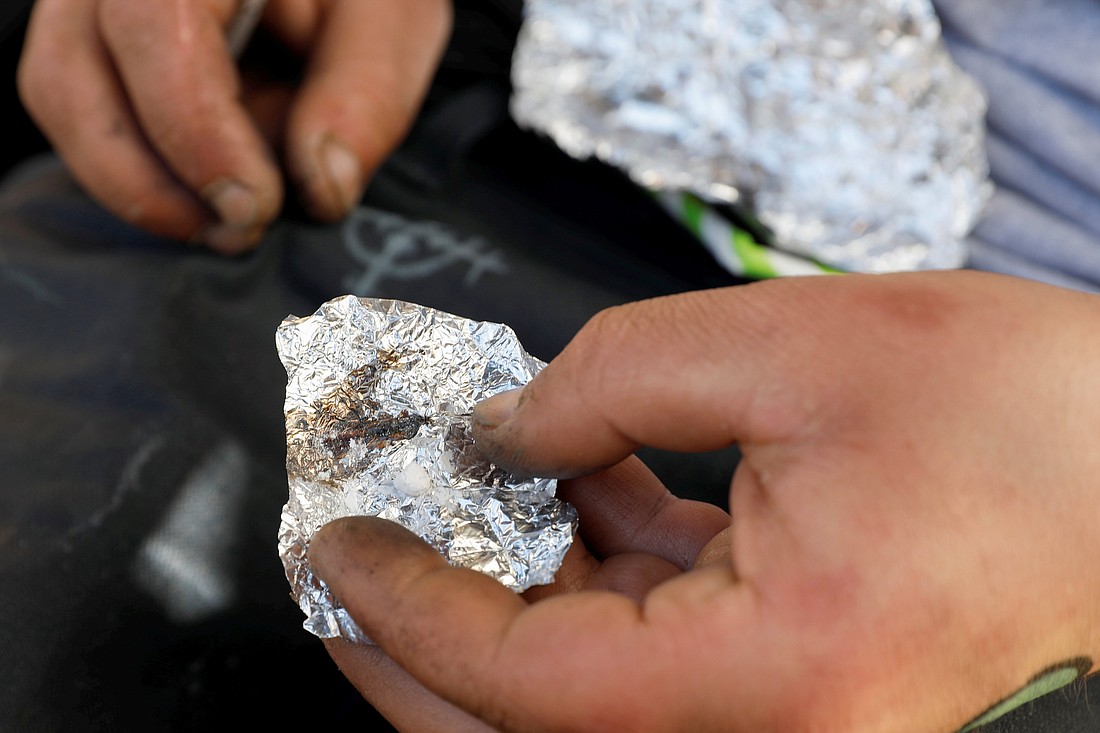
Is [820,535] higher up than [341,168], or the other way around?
[820,535]

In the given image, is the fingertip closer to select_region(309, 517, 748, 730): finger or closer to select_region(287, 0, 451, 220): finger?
select_region(287, 0, 451, 220): finger

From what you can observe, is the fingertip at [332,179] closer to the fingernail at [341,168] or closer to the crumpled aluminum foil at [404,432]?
the fingernail at [341,168]

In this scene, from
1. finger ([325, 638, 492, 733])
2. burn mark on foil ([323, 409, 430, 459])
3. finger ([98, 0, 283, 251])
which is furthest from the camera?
finger ([98, 0, 283, 251])

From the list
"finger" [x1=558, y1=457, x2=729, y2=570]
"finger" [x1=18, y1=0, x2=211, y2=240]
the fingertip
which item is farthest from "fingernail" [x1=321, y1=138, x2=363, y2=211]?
"finger" [x1=558, y1=457, x2=729, y2=570]

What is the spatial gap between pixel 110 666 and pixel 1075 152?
909 millimetres

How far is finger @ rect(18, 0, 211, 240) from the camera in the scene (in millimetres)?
775

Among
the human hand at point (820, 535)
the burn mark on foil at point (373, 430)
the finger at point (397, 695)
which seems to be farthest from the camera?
the burn mark on foil at point (373, 430)

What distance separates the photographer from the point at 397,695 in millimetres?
450

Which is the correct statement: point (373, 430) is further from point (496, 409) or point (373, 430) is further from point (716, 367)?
point (716, 367)

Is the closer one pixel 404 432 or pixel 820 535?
pixel 820 535

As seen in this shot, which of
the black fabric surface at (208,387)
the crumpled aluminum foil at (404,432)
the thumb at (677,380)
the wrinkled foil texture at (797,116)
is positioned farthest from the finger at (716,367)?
the wrinkled foil texture at (797,116)

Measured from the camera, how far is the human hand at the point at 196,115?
743 mm

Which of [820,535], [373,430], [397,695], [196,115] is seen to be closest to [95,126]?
[196,115]

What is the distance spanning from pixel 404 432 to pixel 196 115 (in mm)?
402
